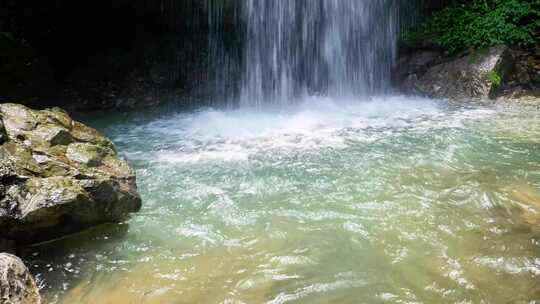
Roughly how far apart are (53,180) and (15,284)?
1.71 m

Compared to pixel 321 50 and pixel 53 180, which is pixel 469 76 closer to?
pixel 321 50

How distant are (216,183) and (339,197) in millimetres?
1724

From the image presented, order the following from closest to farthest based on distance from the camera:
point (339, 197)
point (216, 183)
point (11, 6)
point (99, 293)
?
point (99, 293)
point (339, 197)
point (216, 183)
point (11, 6)

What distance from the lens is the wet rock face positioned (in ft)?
9.25

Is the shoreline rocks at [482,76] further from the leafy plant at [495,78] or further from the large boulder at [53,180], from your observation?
the large boulder at [53,180]

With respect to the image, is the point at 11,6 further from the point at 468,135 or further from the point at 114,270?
the point at 468,135

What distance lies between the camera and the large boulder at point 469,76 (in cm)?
1076

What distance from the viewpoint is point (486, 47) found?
37.2 ft

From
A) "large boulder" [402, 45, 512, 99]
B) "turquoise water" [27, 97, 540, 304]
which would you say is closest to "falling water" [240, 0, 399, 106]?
"large boulder" [402, 45, 512, 99]

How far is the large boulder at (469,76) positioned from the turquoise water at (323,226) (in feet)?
9.26

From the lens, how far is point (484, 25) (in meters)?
11.6

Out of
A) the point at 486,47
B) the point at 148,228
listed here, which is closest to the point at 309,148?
the point at 148,228

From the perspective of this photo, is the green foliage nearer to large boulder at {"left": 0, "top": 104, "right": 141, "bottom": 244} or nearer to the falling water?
the falling water

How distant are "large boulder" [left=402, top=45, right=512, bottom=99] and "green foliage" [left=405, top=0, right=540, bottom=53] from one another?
400 millimetres
